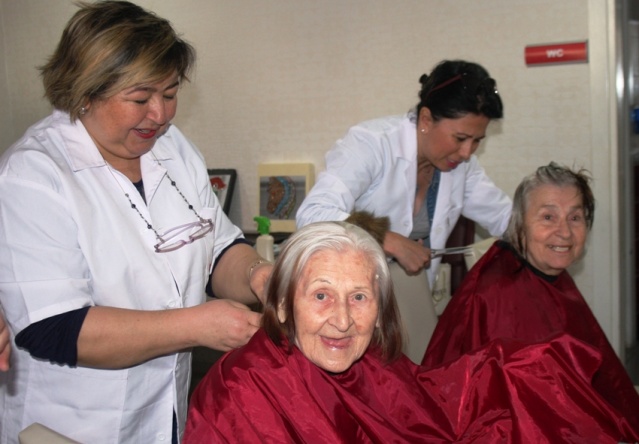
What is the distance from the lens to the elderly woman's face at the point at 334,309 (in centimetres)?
137

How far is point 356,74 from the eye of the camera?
3.84 m

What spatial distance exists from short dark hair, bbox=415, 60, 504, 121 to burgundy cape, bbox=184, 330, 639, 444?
94cm

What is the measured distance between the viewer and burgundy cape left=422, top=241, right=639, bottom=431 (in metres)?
2.13

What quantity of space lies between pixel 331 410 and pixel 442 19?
2.67 m

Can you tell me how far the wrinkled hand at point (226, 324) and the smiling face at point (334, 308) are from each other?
110mm

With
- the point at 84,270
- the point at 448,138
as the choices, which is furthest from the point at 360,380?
the point at 448,138

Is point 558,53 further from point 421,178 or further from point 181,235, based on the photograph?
point 181,235

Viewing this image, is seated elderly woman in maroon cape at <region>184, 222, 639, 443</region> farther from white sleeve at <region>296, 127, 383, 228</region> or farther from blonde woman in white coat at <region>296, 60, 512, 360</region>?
white sleeve at <region>296, 127, 383, 228</region>

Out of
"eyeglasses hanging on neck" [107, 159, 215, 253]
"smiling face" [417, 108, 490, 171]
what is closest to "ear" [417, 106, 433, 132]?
"smiling face" [417, 108, 490, 171]

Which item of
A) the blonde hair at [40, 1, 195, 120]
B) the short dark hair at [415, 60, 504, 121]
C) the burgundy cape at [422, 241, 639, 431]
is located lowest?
the burgundy cape at [422, 241, 639, 431]

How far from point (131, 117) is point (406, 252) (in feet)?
3.36

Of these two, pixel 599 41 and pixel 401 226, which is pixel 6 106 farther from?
pixel 599 41

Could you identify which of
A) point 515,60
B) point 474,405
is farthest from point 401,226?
point 515,60

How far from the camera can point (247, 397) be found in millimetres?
1319
